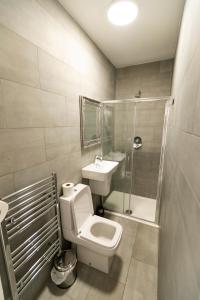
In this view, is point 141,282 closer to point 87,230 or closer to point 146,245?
point 146,245

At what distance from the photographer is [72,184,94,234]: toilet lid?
4.58 feet

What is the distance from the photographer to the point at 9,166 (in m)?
0.92

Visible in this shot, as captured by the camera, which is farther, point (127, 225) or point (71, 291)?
point (127, 225)

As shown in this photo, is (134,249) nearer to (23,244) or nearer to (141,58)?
A: (23,244)

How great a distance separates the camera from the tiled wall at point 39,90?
89 cm

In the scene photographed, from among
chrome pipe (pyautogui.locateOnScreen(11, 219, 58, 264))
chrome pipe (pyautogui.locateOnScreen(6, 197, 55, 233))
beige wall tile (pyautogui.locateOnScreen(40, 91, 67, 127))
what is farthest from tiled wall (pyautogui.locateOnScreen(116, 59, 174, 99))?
chrome pipe (pyautogui.locateOnScreen(11, 219, 58, 264))

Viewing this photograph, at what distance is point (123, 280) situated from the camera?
53.4 inches

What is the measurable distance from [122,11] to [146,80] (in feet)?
4.65

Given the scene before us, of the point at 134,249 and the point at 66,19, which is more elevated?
the point at 66,19

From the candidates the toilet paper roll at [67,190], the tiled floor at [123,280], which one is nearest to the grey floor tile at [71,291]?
the tiled floor at [123,280]

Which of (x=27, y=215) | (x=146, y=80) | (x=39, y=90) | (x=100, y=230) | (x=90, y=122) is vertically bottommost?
(x=100, y=230)

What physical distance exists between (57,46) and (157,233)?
2560mm

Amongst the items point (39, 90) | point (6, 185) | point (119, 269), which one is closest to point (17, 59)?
point (39, 90)

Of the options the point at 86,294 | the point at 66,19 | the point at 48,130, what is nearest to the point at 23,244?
the point at 86,294
